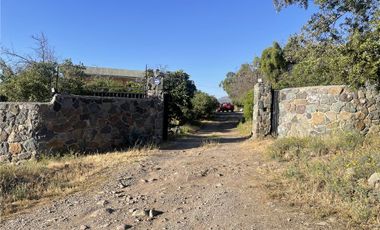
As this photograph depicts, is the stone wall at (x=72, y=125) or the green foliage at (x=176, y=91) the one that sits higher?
the green foliage at (x=176, y=91)

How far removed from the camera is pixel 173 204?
5.63m

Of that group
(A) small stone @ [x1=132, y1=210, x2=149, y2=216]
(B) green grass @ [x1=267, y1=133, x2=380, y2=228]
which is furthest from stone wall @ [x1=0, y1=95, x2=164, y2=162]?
(A) small stone @ [x1=132, y1=210, x2=149, y2=216]

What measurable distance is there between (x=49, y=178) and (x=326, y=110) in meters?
8.07

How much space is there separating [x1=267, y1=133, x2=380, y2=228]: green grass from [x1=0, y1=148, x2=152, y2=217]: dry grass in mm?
3929

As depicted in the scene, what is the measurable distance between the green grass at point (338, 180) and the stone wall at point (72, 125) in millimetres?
5515

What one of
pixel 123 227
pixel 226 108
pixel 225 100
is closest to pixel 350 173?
pixel 123 227

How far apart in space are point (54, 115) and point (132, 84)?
762cm

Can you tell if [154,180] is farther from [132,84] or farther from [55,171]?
[132,84]

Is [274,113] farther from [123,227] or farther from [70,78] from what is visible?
[123,227]

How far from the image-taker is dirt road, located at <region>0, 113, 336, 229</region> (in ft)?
15.8

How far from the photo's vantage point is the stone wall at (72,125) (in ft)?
32.7

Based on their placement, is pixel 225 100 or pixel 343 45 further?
pixel 225 100

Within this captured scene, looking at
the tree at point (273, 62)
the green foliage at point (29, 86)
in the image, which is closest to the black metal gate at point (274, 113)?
the green foliage at point (29, 86)

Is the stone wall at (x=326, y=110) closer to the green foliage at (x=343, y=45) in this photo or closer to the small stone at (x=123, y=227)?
the green foliage at (x=343, y=45)
